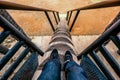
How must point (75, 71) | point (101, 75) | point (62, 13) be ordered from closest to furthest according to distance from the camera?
point (75, 71) < point (101, 75) < point (62, 13)

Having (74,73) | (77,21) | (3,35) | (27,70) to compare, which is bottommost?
(77,21)

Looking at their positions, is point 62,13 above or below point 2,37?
below

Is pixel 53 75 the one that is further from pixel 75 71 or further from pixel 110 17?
pixel 110 17

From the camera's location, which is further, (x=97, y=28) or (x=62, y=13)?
(x=62, y=13)

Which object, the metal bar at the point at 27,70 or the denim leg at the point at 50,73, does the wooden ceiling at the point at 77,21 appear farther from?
the denim leg at the point at 50,73

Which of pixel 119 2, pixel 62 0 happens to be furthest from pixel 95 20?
pixel 119 2

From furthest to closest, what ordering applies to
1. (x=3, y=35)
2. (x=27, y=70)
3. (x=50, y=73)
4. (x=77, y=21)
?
(x=77, y=21), (x=27, y=70), (x=3, y=35), (x=50, y=73)

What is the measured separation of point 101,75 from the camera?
103 inches

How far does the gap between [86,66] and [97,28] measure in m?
2.88

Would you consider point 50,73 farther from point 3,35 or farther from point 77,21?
point 77,21

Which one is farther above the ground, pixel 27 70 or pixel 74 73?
pixel 74 73

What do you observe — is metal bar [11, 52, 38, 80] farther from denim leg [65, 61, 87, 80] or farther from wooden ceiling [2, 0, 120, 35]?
wooden ceiling [2, 0, 120, 35]

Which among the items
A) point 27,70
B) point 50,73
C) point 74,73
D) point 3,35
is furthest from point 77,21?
point 50,73

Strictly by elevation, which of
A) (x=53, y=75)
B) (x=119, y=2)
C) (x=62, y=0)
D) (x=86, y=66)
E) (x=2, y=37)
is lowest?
(x=62, y=0)
